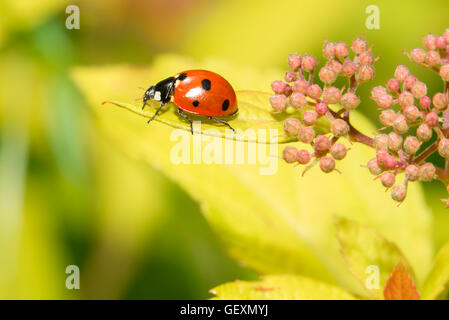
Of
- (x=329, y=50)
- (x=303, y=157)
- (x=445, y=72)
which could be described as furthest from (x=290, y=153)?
(x=445, y=72)

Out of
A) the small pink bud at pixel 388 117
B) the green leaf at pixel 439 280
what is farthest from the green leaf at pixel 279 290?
the small pink bud at pixel 388 117

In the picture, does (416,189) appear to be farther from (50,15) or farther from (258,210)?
(50,15)

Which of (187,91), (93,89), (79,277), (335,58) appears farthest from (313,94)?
(79,277)

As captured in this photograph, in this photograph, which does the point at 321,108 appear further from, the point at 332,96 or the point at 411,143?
the point at 411,143

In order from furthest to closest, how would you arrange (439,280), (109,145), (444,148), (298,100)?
(109,145)
(439,280)
(298,100)
(444,148)

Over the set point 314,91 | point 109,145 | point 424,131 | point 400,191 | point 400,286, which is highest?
Result: point 109,145
